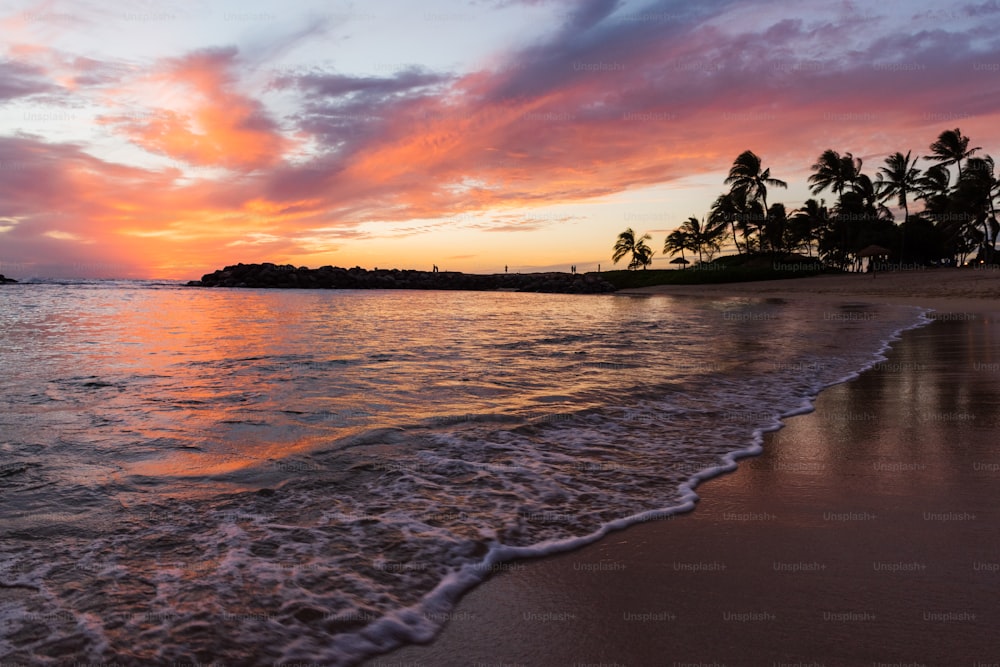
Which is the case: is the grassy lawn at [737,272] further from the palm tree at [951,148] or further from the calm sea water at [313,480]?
the calm sea water at [313,480]

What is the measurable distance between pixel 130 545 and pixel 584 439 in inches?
137

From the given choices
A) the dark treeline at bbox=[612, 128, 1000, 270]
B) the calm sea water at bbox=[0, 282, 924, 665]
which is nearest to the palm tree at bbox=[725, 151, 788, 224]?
the dark treeline at bbox=[612, 128, 1000, 270]

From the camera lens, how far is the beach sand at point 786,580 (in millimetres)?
2141

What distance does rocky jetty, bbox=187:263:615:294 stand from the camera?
73.8 m

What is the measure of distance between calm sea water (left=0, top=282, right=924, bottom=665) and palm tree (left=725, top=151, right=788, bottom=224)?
172 feet

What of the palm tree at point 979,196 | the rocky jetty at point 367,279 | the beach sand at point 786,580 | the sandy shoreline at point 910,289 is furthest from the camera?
the rocky jetty at point 367,279

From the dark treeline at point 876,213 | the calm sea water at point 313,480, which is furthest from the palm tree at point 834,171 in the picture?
the calm sea water at point 313,480

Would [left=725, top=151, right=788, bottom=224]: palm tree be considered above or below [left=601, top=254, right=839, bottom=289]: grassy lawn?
above

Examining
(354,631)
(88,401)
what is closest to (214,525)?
(354,631)

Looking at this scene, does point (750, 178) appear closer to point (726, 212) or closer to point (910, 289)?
point (726, 212)

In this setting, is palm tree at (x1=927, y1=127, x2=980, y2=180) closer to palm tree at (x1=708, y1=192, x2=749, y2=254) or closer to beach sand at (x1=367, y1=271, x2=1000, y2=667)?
palm tree at (x1=708, y1=192, x2=749, y2=254)

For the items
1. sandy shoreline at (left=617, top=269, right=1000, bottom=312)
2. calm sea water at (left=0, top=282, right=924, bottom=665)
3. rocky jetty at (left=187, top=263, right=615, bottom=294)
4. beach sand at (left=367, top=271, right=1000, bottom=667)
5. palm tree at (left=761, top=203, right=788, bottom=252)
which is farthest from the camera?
rocky jetty at (left=187, top=263, right=615, bottom=294)

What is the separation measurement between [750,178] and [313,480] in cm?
6120

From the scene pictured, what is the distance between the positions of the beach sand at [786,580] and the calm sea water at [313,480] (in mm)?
254
